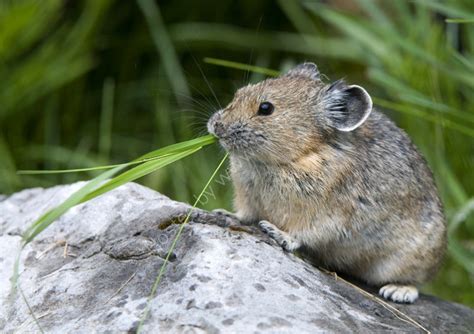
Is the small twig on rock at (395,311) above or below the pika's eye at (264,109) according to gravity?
below

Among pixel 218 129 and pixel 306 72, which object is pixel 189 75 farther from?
pixel 218 129

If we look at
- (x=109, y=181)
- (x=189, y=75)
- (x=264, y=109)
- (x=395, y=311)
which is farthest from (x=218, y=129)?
(x=189, y=75)

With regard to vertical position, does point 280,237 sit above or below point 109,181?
below

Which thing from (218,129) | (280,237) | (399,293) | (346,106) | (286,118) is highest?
(346,106)

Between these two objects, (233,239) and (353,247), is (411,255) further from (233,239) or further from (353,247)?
(233,239)

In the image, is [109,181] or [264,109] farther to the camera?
[264,109]

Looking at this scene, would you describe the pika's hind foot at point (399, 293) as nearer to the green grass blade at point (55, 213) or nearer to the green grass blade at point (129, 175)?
the green grass blade at point (129, 175)

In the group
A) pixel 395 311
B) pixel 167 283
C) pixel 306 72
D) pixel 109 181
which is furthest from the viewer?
pixel 306 72

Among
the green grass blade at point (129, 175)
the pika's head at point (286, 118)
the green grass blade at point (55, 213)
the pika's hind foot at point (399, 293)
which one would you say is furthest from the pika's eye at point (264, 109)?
the green grass blade at point (55, 213)
